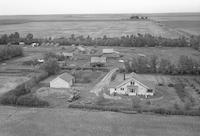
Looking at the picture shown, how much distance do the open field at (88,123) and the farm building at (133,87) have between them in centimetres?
510

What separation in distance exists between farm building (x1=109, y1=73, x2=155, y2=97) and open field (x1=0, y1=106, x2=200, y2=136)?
5100 millimetres

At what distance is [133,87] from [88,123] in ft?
26.4

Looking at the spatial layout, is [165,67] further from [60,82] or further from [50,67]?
[50,67]

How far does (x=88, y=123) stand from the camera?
18469 millimetres

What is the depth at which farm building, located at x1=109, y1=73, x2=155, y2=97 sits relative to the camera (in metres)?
24.7

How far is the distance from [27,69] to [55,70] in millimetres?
5518

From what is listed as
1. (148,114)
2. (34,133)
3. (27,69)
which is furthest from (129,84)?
(27,69)

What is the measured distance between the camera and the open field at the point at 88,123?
56.0 ft

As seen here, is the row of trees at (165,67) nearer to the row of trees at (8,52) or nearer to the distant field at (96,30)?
the row of trees at (8,52)

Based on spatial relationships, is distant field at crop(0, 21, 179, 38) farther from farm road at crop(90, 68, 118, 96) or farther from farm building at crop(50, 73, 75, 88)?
farm building at crop(50, 73, 75, 88)

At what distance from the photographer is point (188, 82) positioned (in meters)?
28.9

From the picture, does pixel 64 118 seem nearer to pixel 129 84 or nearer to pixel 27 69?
pixel 129 84

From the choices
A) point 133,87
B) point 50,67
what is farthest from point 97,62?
point 133,87

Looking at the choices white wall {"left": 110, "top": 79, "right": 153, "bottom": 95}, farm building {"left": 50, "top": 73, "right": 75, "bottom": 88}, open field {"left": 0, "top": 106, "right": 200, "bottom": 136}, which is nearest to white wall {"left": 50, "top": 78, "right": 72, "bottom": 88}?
farm building {"left": 50, "top": 73, "right": 75, "bottom": 88}
